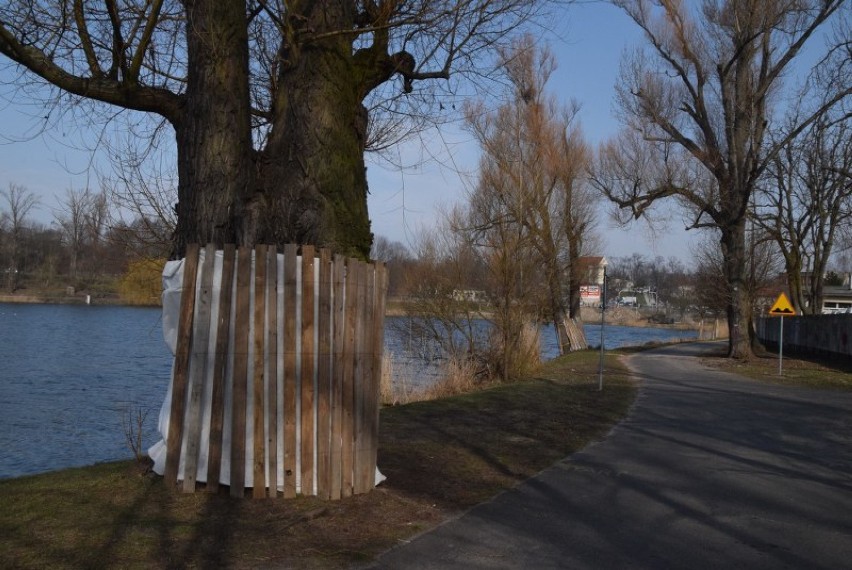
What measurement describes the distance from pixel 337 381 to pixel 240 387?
2.47 feet

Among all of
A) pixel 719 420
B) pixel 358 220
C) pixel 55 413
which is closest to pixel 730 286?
pixel 719 420

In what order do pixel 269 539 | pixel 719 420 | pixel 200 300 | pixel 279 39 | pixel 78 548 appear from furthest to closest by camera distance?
1. pixel 719 420
2. pixel 279 39
3. pixel 200 300
4. pixel 269 539
5. pixel 78 548

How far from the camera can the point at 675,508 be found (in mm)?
7523

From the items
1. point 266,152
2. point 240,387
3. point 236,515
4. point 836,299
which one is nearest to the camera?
point 236,515

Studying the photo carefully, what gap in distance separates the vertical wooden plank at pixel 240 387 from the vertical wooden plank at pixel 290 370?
29cm

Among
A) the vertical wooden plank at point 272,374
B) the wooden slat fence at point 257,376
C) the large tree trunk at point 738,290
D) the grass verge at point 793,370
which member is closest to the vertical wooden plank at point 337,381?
the wooden slat fence at point 257,376

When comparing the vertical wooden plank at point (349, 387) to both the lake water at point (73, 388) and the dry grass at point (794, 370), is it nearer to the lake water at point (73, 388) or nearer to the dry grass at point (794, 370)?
the lake water at point (73, 388)

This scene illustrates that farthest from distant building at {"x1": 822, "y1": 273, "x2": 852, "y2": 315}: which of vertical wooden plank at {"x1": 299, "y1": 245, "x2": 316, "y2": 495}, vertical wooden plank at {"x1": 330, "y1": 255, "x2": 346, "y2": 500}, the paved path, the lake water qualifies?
vertical wooden plank at {"x1": 299, "y1": 245, "x2": 316, "y2": 495}

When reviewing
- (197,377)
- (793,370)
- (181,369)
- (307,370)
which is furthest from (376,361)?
(793,370)

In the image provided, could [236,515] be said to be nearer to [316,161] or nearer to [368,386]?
[368,386]

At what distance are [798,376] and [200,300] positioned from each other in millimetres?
21362

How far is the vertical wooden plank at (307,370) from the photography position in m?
6.73

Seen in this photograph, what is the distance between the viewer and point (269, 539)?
5824 millimetres

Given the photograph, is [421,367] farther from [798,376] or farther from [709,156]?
[709,156]
